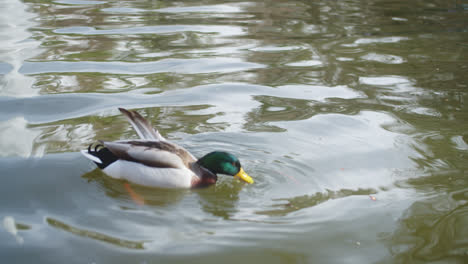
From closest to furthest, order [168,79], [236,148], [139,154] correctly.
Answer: [139,154] → [236,148] → [168,79]

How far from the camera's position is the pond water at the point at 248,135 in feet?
12.0

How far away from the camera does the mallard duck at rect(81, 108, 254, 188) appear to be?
14.5 ft

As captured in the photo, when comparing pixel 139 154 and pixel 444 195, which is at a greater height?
pixel 139 154

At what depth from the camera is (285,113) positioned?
19.9 ft

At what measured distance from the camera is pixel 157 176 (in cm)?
442

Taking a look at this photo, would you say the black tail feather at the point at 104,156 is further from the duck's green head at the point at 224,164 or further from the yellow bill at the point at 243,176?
the yellow bill at the point at 243,176

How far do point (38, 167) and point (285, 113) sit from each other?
2.62 metres

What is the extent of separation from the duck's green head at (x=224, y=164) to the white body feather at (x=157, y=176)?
0.19m

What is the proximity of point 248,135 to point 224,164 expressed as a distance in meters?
0.91

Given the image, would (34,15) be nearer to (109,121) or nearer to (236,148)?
(109,121)

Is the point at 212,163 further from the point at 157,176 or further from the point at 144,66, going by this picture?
the point at 144,66

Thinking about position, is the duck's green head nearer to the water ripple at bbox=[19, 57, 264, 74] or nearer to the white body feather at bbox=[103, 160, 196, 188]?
the white body feather at bbox=[103, 160, 196, 188]

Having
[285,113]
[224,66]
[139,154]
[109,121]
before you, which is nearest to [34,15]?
Answer: [224,66]

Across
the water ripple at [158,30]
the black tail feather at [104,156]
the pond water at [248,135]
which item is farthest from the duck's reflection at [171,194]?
the water ripple at [158,30]
